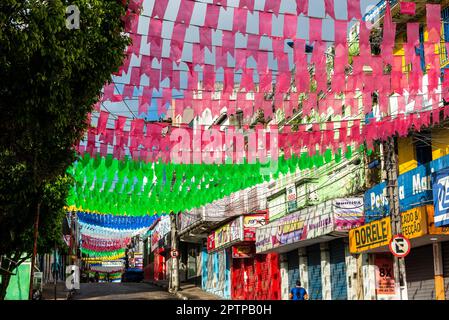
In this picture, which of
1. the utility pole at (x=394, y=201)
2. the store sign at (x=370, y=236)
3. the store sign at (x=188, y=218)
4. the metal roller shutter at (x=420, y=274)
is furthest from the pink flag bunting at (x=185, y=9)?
the store sign at (x=188, y=218)

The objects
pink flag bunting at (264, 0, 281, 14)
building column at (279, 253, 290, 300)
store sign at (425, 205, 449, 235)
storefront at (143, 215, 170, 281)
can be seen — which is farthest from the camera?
storefront at (143, 215, 170, 281)

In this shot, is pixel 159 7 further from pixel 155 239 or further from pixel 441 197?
pixel 155 239

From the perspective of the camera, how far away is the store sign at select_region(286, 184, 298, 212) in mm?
32125

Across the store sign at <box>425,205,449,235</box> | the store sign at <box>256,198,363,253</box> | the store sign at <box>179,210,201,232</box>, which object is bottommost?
the store sign at <box>425,205,449,235</box>

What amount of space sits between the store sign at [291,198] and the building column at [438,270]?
11.4 meters

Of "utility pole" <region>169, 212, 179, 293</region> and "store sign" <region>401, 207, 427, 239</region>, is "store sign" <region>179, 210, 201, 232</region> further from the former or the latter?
"store sign" <region>401, 207, 427, 239</region>

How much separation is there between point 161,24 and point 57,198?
44.5 ft

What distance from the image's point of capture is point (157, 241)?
67938 mm

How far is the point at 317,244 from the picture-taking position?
99.1 feet

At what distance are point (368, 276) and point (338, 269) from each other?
3.14 metres

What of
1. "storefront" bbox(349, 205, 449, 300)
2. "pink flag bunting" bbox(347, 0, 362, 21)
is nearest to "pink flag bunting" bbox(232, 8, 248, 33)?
"pink flag bunting" bbox(347, 0, 362, 21)
